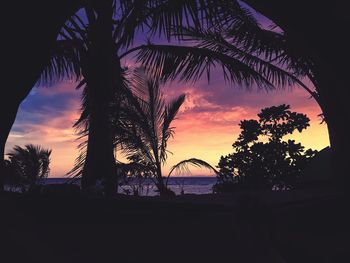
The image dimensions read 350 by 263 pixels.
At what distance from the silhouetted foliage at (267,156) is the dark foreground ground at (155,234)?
6.11 m

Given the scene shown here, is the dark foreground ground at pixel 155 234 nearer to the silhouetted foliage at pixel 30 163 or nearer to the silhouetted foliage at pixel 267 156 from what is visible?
the silhouetted foliage at pixel 267 156

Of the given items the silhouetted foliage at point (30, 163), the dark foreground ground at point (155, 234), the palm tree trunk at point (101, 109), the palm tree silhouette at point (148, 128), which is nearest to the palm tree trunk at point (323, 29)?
the dark foreground ground at point (155, 234)

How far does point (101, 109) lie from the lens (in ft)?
13.7

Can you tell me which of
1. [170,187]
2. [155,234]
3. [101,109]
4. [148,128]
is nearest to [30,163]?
[148,128]

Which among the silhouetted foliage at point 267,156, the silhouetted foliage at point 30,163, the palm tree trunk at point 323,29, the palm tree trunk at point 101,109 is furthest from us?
the silhouetted foliage at point 30,163

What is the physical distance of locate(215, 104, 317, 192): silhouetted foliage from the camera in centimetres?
784

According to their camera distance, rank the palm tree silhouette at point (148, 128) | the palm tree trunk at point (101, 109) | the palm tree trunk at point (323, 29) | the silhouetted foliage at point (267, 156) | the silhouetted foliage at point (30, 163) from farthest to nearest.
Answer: the silhouetted foliage at point (30, 163), the silhouetted foliage at point (267, 156), the palm tree silhouette at point (148, 128), the palm tree trunk at point (101, 109), the palm tree trunk at point (323, 29)

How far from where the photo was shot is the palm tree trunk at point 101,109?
161 inches

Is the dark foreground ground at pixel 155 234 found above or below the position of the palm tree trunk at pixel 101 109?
below

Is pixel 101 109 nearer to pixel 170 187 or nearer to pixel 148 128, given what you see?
pixel 148 128

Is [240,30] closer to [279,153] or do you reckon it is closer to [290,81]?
[290,81]

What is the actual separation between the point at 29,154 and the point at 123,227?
11734 mm

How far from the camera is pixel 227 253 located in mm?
1206

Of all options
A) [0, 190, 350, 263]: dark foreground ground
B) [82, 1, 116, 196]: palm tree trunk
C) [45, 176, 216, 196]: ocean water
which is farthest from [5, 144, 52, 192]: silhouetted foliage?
[0, 190, 350, 263]: dark foreground ground
